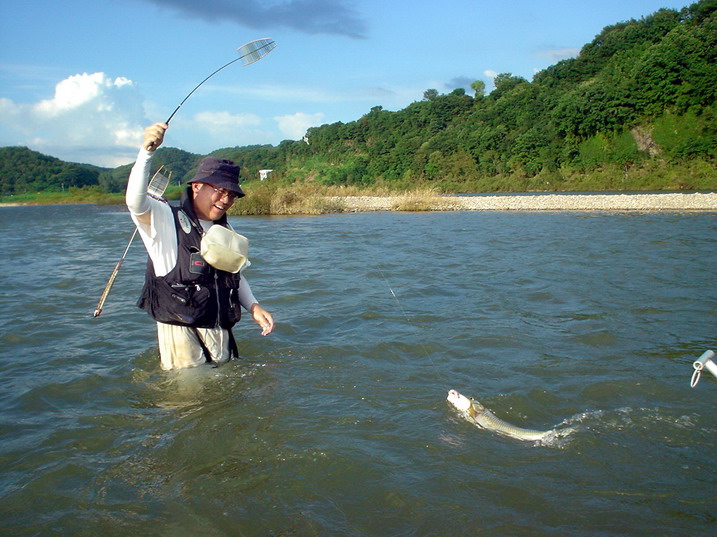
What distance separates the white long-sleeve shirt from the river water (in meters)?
1.09

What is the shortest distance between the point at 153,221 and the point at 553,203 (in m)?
31.8

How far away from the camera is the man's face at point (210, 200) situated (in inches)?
167

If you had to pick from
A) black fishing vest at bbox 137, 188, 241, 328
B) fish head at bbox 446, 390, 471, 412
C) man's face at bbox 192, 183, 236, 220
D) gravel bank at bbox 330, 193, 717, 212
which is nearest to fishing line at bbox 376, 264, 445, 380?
fish head at bbox 446, 390, 471, 412

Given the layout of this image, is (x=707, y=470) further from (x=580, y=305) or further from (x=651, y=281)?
(x=651, y=281)

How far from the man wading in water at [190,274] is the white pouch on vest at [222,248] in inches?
4.8

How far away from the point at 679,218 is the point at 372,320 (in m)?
19.4

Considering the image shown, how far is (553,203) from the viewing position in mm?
32562

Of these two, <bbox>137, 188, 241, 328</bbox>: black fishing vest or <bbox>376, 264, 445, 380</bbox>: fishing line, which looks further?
<bbox>376, 264, 445, 380</bbox>: fishing line

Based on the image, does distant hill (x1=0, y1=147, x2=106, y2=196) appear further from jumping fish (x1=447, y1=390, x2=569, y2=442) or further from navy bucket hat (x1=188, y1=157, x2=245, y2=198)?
jumping fish (x1=447, y1=390, x2=569, y2=442)

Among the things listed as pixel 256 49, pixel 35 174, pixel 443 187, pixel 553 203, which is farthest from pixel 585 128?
pixel 35 174

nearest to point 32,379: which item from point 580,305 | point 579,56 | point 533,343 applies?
point 533,343

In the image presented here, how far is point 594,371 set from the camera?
5098 millimetres

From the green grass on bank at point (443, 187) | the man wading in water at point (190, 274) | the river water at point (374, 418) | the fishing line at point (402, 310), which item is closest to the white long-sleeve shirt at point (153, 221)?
the man wading in water at point (190, 274)

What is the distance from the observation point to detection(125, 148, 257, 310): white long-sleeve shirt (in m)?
3.63
